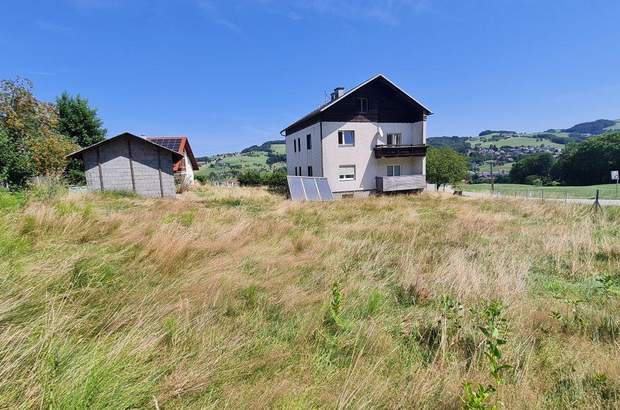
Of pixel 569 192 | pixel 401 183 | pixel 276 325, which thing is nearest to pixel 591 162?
pixel 569 192

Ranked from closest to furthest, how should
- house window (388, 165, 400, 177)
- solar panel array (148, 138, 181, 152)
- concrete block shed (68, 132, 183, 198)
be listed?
concrete block shed (68, 132, 183, 198) < house window (388, 165, 400, 177) < solar panel array (148, 138, 181, 152)

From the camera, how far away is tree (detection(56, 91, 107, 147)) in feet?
93.8

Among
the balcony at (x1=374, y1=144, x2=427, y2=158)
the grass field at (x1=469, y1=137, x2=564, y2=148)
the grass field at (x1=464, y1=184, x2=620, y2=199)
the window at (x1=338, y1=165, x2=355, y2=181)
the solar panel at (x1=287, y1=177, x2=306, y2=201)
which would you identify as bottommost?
the grass field at (x1=464, y1=184, x2=620, y2=199)

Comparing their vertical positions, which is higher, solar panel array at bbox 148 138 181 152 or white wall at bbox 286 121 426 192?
solar panel array at bbox 148 138 181 152

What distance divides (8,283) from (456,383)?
3.69 meters

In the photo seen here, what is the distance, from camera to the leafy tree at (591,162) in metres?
62.2

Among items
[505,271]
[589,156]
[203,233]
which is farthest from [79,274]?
[589,156]

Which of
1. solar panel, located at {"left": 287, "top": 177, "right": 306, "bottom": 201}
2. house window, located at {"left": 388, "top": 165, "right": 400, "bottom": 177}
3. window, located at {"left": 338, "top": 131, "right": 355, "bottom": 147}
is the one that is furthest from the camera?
house window, located at {"left": 388, "top": 165, "right": 400, "bottom": 177}

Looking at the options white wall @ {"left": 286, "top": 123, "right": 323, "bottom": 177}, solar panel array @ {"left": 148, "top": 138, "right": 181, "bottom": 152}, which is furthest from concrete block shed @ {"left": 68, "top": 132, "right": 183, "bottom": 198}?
white wall @ {"left": 286, "top": 123, "right": 323, "bottom": 177}

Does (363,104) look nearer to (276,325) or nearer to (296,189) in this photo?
(296,189)

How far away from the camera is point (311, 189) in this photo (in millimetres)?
21875

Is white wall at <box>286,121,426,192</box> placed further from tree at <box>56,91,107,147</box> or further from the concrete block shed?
tree at <box>56,91,107,147</box>

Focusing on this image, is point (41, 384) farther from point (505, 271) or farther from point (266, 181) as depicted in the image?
→ point (266, 181)

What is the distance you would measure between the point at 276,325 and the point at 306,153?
993 inches
